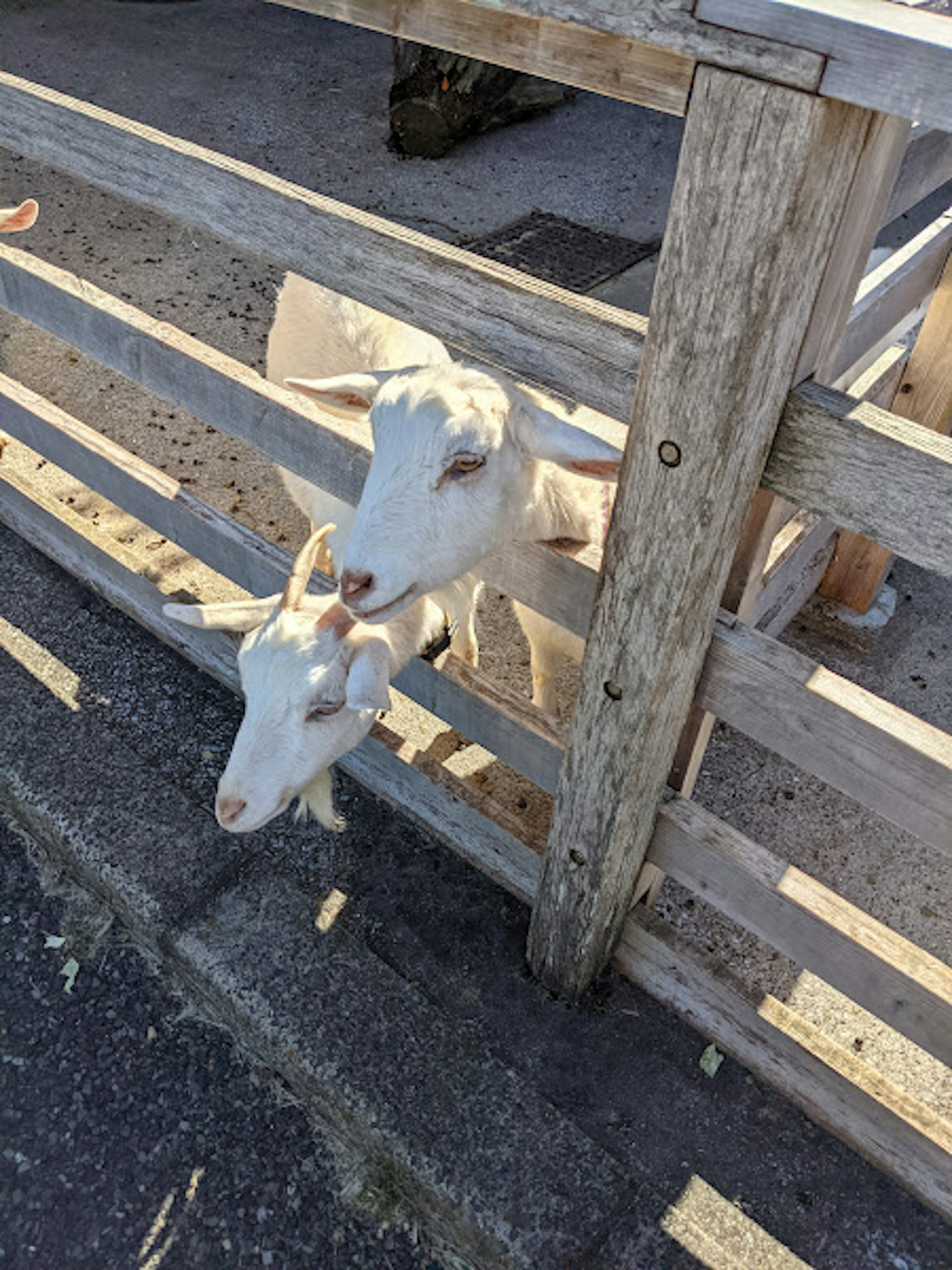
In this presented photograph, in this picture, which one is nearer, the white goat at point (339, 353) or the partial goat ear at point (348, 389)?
the partial goat ear at point (348, 389)

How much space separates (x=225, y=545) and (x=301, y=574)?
389mm

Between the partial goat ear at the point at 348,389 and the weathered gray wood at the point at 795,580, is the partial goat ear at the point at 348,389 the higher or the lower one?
the higher one

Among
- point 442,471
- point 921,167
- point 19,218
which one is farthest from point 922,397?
point 19,218

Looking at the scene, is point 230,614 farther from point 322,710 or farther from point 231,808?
point 231,808

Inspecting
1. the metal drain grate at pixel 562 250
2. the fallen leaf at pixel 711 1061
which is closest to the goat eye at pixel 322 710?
the fallen leaf at pixel 711 1061

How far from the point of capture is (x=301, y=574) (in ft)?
7.47

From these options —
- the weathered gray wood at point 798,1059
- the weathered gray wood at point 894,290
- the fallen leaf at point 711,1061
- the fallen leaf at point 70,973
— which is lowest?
the fallen leaf at point 70,973

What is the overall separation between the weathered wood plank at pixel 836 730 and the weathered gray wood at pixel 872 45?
803 mm

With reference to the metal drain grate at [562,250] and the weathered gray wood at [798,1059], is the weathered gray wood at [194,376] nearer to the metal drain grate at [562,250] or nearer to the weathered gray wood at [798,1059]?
the weathered gray wood at [798,1059]

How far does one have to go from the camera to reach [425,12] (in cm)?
149

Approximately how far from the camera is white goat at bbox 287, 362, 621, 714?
1.87m

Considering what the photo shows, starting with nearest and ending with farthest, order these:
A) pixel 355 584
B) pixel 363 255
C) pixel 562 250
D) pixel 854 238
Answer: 1. pixel 854 238
2. pixel 363 255
3. pixel 355 584
4. pixel 562 250

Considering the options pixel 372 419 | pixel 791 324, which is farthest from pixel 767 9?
pixel 372 419

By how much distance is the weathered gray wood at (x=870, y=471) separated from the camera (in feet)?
4.30
